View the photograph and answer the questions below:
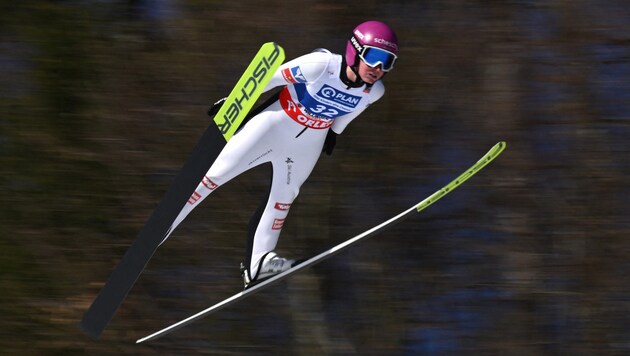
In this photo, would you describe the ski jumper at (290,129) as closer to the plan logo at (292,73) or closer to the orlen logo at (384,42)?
the plan logo at (292,73)

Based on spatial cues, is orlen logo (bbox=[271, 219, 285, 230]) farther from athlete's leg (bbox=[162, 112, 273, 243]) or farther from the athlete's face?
the athlete's face

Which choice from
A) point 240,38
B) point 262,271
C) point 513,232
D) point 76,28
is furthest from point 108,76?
point 262,271

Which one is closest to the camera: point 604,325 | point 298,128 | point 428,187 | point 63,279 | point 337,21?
point 298,128

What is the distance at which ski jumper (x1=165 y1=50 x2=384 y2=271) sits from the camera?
16.0 ft

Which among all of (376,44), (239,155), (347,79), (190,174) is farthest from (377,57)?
(190,174)

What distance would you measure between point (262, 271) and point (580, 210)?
13.7ft

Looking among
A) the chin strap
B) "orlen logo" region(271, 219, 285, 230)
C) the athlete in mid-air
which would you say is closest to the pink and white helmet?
the athlete in mid-air

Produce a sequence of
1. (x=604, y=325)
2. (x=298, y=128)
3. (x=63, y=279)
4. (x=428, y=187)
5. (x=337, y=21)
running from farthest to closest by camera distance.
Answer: (x=63, y=279) < (x=604, y=325) < (x=428, y=187) < (x=337, y=21) < (x=298, y=128)

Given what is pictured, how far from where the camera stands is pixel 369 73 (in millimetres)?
4770

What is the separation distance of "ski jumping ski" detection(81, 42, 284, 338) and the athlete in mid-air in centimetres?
10

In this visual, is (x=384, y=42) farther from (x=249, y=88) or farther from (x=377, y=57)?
(x=249, y=88)

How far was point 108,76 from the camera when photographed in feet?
29.8

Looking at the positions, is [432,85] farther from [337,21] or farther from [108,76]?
[108,76]

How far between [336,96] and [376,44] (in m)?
0.36
